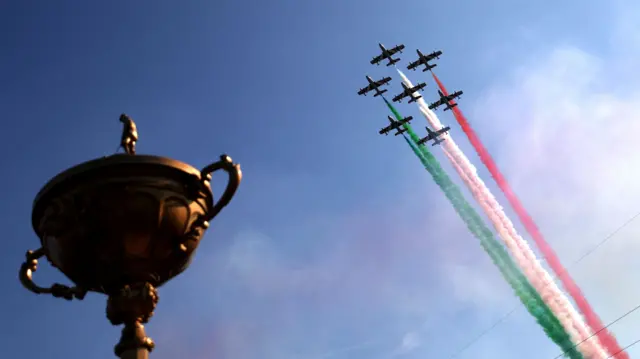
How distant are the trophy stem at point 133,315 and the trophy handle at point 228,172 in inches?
22.8

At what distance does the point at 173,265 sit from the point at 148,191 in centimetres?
44

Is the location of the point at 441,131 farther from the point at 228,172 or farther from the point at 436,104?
the point at 228,172

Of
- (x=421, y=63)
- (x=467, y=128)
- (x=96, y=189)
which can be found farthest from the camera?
(x=421, y=63)

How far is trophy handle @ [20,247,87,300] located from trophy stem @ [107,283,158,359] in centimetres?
23

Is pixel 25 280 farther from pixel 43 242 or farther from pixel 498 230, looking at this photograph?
pixel 498 230

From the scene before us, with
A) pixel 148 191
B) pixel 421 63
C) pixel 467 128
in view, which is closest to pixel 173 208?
pixel 148 191

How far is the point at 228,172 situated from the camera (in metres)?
3.56

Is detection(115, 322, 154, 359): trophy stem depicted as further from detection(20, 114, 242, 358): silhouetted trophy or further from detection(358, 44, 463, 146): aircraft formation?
detection(358, 44, 463, 146): aircraft formation

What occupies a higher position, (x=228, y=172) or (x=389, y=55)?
(x=389, y=55)

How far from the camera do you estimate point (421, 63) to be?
74500 mm

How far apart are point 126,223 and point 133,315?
46 cm

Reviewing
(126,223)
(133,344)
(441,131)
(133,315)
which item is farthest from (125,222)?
(441,131)

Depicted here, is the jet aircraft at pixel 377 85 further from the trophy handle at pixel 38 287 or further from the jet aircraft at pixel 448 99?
the trophy handle at pixel 38 287

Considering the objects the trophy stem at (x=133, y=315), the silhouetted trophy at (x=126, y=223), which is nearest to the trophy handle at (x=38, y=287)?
the silhouetted trophy at (x=126, y=223)
